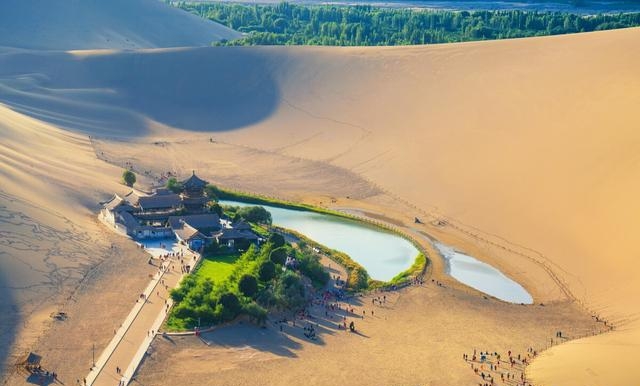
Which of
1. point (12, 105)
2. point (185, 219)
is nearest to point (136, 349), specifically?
point (185, 219)

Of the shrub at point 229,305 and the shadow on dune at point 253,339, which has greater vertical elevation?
the shrub at point 229,305

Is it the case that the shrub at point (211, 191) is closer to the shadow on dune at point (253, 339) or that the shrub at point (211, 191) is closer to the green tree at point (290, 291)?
the green tree at point (290, 291)

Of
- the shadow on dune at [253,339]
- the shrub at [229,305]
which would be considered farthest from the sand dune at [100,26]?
the shadow on dune at [253,339]

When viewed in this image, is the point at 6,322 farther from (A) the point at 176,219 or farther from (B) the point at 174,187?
(B) the point at 174,187

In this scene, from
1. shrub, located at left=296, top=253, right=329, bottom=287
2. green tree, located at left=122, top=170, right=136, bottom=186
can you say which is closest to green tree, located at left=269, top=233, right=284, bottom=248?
shrub, located at left=296, top=253, right=329, bottom=287

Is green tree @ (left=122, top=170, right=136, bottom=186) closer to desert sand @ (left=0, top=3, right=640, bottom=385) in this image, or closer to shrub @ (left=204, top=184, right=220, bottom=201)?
desert sand @ (left=0, top=3, right=640, bottom=385)

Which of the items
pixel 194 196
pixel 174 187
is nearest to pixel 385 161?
pixel 174 187
